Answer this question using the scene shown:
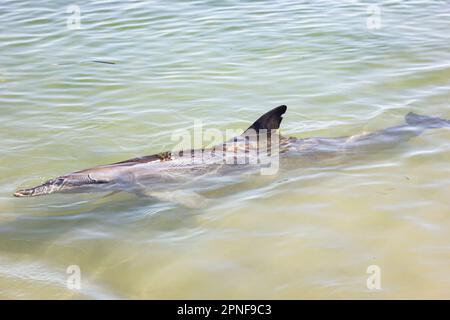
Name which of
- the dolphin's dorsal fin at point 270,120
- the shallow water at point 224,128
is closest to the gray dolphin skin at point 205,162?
the dolphin's dorsal fin at point 270,120

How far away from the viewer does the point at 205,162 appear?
6.78 metres

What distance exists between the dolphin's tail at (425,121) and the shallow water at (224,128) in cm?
20

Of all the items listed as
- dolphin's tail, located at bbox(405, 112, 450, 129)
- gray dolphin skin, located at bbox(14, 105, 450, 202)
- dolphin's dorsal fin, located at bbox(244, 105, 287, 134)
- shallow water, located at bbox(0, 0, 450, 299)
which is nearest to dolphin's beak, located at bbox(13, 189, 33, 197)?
gray dolphin skin, located at bbox(14, 105, 450, 202)

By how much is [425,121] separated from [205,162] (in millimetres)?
2977

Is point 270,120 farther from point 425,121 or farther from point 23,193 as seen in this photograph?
point 23,193

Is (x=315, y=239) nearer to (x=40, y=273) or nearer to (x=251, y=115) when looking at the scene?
(x=40, y=273)

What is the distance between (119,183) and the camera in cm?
645

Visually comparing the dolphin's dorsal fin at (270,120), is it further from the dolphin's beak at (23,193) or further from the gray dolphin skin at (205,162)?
the dolphin's beak at (23,193)

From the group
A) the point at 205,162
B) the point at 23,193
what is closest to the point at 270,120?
the point at 205,162

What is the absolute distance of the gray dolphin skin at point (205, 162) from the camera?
6426mm

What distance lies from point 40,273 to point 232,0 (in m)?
11.0

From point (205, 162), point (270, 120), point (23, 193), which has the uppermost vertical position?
point (270, 120)
